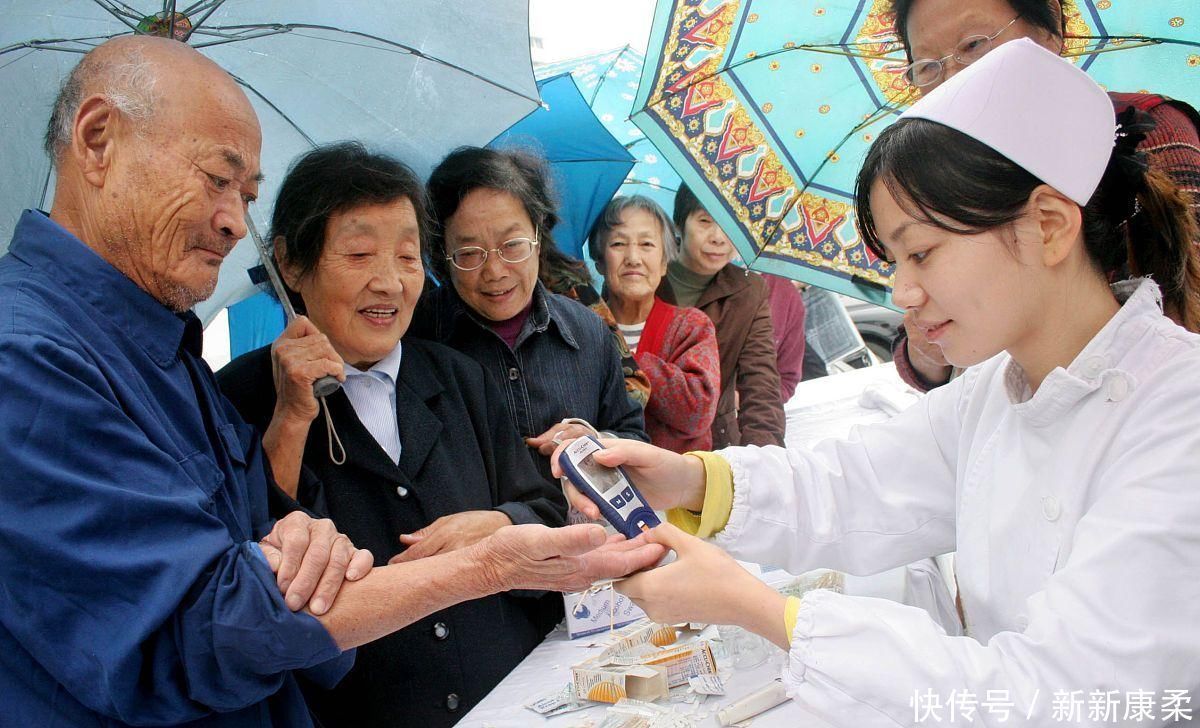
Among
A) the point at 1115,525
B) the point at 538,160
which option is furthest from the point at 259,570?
the point at 538,160

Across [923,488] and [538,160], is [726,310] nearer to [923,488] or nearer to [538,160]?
[538,160]

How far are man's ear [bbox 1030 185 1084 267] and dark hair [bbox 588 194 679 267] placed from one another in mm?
2440

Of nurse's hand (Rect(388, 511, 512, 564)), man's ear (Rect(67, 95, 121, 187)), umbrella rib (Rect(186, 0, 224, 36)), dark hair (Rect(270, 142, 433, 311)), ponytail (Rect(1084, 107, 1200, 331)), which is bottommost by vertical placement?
nurse's hand (Rect(388, 511, 512, 564))

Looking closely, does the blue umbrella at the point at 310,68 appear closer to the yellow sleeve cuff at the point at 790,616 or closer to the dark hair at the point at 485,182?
the dark hair at the point at 485,182

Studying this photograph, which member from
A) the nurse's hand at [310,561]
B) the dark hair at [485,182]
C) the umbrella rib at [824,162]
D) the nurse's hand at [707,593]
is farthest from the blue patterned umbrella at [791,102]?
the nurse's hand at [310,561]

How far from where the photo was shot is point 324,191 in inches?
88.4

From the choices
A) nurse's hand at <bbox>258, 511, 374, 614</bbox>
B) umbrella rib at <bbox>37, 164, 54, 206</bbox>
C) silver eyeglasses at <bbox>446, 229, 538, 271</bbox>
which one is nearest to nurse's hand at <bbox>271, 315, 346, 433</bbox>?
nurse's hand at <bbox>258, 511, 374, 614</bbox>

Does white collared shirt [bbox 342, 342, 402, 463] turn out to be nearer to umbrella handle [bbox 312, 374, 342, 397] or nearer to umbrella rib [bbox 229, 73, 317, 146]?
umbrella handle [bbox 312, 374, 342, 397]

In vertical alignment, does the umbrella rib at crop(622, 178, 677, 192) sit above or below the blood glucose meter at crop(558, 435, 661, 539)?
above

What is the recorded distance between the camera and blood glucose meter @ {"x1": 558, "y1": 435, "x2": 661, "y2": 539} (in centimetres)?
171

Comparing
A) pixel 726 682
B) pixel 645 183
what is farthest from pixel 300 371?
pixel 645 183

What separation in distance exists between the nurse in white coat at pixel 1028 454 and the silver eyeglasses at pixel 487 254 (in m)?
1.05

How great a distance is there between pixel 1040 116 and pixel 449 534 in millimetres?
1490

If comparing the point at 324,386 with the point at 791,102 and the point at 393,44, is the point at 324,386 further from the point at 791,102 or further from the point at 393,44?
the point at 791,102
